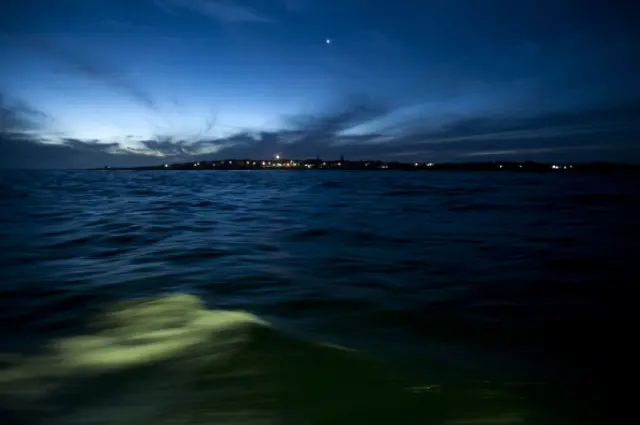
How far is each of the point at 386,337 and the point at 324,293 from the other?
1894 mm

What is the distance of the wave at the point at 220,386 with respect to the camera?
3203 millimetres

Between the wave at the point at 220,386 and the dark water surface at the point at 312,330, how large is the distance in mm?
17

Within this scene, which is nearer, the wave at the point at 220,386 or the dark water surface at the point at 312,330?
the wave at the point at 220,386

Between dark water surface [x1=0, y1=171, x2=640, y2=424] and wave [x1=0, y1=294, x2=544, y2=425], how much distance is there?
17 mm

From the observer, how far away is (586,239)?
1162 centimetres

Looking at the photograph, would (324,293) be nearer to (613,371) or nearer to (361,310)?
(361,310)

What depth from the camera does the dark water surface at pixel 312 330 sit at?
338 centimetres

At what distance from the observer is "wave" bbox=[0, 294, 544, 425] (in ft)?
10.5

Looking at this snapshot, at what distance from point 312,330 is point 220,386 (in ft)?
5.42

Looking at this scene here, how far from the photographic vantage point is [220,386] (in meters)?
3.59

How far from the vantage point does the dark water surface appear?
338 centimetres

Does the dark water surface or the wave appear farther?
the dark water surface

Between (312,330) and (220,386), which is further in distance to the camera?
(312,330)

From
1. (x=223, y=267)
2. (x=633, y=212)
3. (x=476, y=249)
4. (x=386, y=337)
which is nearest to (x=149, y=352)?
(x=386, y=337)
